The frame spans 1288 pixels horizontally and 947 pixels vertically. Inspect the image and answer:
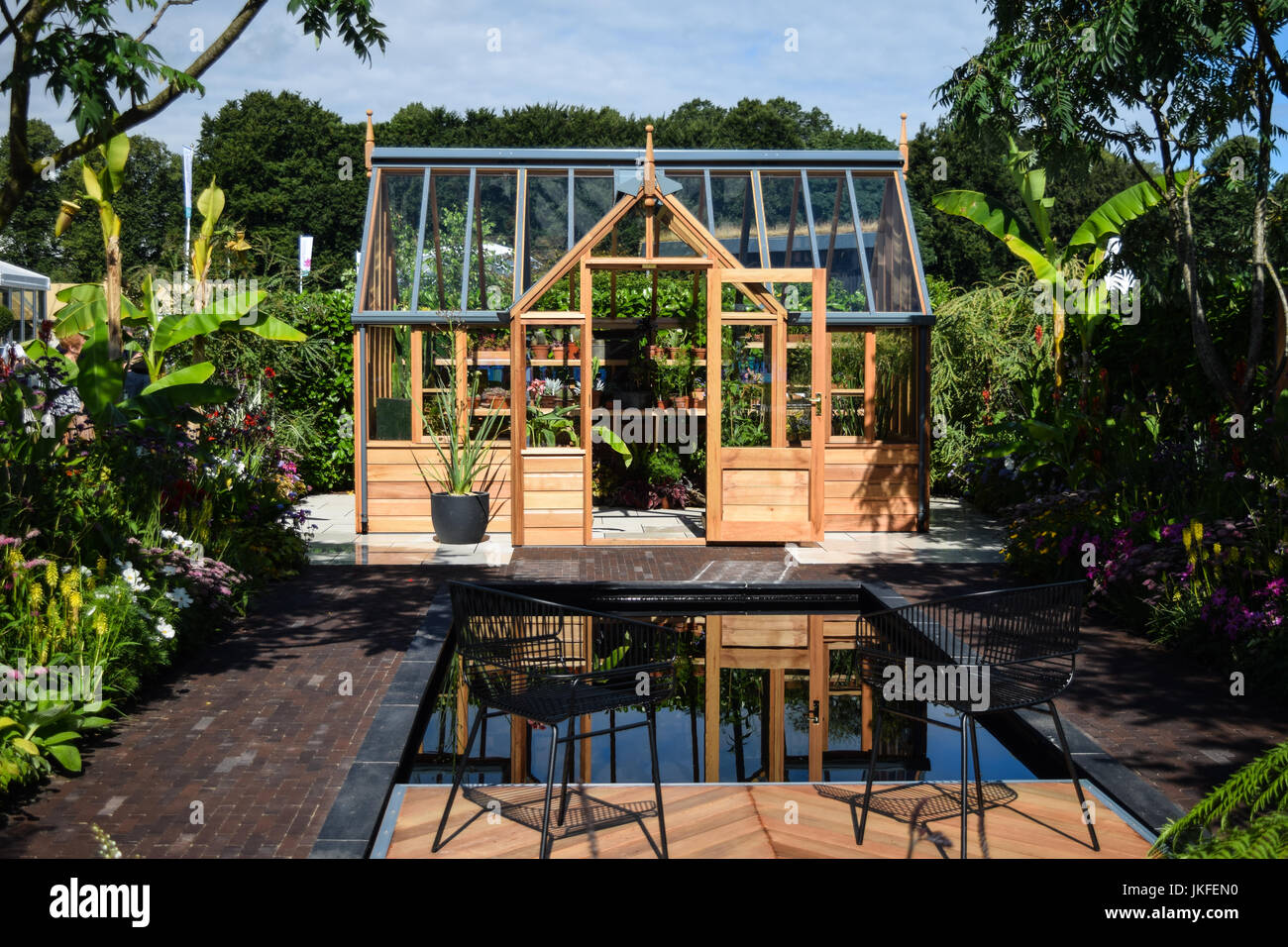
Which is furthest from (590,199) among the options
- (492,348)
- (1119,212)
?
(1119,212)

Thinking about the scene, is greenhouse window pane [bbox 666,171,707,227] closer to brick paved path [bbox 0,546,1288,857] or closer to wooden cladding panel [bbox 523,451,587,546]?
wooden cladding panel [bbox 523,451,587,546]

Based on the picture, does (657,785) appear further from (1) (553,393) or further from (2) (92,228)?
(2) (92,228)

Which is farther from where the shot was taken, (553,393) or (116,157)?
(553,393)

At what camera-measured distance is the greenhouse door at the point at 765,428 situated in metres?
11.4

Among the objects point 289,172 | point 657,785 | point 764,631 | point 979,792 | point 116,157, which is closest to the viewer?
point 657,785

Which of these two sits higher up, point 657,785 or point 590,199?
point 590,199

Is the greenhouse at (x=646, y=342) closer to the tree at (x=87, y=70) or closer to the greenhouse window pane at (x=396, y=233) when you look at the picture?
the greenhouse window pane at (x=396, y=233)

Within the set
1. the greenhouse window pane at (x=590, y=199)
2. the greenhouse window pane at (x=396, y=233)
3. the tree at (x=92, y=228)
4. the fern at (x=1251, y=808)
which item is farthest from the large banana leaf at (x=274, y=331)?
the tree at (x=92, y=228)

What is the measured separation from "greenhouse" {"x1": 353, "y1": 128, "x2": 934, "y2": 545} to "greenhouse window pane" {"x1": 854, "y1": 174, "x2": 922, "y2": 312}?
0.02 meters

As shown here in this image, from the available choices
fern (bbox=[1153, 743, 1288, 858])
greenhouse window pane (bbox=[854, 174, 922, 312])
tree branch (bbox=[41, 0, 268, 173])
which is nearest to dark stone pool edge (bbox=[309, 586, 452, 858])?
fern (bbox=[1153, 743, 1288, 858])

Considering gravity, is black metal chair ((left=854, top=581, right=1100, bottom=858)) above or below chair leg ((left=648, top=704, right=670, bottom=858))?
above

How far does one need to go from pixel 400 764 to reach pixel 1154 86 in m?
7.85

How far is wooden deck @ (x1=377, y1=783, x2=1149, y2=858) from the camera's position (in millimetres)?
4125

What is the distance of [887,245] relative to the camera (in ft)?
42.2
